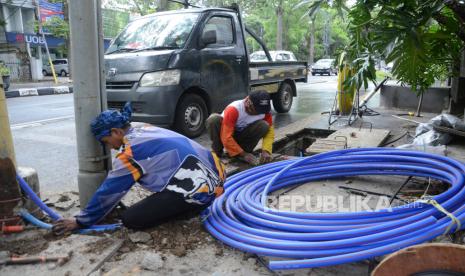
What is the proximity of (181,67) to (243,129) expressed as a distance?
5.84 feet

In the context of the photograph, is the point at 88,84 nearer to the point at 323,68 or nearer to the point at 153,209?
the point at 153,209

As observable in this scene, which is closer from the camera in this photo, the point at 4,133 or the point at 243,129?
the point at 4,133

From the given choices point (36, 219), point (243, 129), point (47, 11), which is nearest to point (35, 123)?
point (243, 129)

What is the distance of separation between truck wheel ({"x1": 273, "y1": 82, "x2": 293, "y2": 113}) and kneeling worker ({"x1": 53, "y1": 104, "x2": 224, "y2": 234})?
21.2 feet

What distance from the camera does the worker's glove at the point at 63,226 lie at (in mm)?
2984

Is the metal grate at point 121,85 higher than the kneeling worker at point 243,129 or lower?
higher

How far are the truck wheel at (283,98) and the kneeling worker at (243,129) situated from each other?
4.32 m

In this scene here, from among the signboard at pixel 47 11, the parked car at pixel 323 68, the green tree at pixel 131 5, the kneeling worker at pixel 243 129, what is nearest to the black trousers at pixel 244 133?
the kneeling worker at pixel 243 129

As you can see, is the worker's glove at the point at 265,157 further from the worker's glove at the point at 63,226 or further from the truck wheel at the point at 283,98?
the truck wheel at the point at 283,98

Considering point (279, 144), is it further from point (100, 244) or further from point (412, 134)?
point (100, 244)

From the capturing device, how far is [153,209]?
300cm

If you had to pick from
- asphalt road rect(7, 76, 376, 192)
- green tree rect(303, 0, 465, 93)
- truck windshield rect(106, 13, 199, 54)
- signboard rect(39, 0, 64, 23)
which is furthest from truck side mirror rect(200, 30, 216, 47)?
signboard rect(39, 0, 64, 23)

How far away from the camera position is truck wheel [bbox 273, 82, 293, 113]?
9.34m

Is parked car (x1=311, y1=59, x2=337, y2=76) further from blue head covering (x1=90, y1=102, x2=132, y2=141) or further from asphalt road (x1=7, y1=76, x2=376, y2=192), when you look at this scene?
blue head covering (x1=90, y1=102, x2=132, y2=141)
